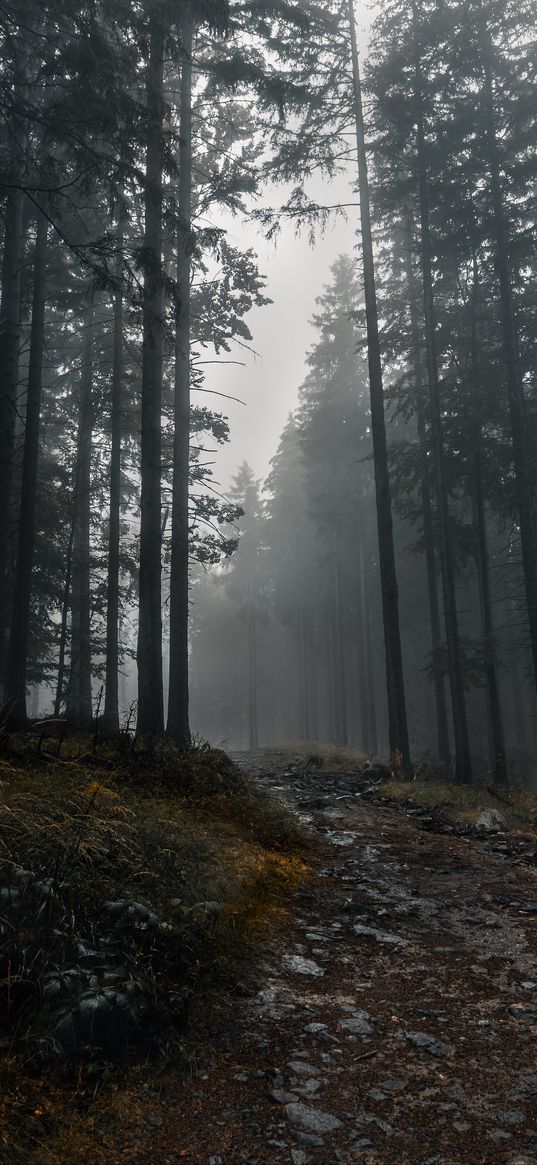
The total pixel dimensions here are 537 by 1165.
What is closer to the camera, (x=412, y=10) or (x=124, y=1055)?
(x=124, y=1055)

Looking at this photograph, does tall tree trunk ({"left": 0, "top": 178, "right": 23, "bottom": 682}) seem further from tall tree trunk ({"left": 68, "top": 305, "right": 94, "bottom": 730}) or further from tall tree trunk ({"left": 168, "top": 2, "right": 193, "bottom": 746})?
tall tree trunk ({"left": 68, "top": 305, "right": 94, "bottom": 730})

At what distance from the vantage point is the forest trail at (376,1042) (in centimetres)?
260

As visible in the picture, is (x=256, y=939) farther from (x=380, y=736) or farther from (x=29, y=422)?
(x=380, y=736)

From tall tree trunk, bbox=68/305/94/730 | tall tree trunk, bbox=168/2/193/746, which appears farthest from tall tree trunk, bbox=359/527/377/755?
tall tree trunk, bbox=168/2/193/746

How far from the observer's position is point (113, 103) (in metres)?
9.16

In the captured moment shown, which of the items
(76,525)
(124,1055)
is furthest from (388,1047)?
(76,525)

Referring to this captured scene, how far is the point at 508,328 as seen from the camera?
56.4 ft

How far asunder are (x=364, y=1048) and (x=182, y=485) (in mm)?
12113

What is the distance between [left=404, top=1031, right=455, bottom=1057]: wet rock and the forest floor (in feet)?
0.03

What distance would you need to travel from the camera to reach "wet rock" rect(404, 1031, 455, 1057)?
3.29 m

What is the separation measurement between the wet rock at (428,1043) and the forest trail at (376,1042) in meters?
0.01

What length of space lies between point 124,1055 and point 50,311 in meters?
24.9

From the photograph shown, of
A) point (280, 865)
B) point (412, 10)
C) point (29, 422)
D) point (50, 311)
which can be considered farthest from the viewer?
point (50, 311)

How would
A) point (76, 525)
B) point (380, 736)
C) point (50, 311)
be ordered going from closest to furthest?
point (76, 525), point (50, 311), point (380, 736)
